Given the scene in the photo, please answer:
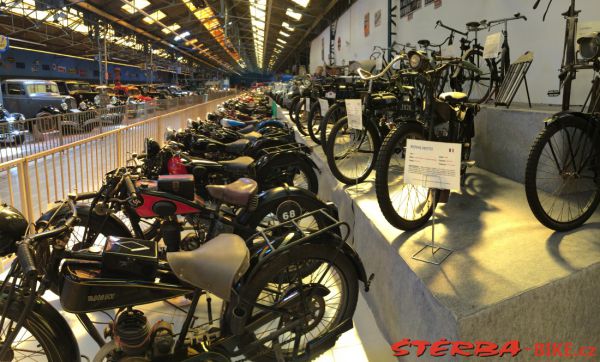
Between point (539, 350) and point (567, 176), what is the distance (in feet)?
3.69

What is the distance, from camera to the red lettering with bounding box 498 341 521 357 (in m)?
1.69

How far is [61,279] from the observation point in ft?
5.60

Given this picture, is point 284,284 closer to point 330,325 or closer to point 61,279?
point 330,325

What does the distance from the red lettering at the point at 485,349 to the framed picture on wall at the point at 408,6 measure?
791cm

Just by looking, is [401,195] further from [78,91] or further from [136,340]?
[78,91]

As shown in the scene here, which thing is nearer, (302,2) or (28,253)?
(28,253)

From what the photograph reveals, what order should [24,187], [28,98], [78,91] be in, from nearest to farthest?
[24,187] → [28,98] → [78,91]

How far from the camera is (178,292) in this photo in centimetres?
179

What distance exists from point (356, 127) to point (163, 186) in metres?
1.56

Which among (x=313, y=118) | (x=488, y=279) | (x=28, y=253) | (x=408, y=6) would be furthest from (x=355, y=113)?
(x=408, y=6)

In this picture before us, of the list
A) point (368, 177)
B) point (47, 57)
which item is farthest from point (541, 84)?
point (47, 57)

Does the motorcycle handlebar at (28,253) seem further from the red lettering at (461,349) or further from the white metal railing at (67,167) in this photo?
the white metal railing at (67,167)

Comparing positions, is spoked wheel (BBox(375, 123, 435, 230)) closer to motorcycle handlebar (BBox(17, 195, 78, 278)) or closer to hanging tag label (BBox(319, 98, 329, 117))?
motorcycle handlebar (BBox(17, 195, 78, 278))

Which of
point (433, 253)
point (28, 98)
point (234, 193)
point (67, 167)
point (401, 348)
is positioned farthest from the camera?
point (28, 98)
